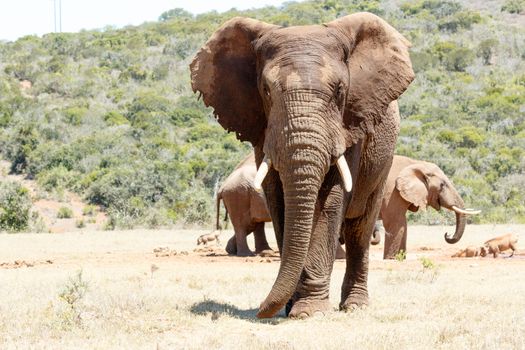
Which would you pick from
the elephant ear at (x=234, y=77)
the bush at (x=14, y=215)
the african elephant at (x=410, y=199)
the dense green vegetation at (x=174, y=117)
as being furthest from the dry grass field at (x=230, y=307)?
the dense green vegetation at (x=174, y=117)

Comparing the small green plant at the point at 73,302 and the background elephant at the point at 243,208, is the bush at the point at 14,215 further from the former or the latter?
the small green plant at the point at 73,302

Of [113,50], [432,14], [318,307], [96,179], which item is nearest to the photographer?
[318,307]

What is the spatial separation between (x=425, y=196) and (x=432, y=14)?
6057cm

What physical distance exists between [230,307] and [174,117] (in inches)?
1427

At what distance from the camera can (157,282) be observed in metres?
10.6

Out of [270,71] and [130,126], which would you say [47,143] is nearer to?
[130,126]

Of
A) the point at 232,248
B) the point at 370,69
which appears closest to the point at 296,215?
the point at 370,69

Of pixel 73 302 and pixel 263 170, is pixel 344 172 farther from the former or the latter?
pixel 73 302

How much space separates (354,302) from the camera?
8.59 meters

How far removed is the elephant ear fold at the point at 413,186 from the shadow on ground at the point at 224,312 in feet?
22.1

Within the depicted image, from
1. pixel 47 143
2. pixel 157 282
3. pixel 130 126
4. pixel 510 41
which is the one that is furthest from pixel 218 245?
pixel 510 41

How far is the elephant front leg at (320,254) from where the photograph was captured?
24.8ft

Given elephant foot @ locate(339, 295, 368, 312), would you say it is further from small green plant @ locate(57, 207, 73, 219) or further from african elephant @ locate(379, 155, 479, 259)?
small green plant @ locate(57, 207, 73, 219)

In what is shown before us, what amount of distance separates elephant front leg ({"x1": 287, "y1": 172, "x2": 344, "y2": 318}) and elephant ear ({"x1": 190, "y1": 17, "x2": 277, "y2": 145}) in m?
0.96
